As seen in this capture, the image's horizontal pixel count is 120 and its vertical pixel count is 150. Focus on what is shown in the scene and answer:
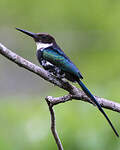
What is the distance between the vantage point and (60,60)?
246cm

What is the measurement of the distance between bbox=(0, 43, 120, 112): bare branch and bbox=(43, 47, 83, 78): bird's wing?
0.35 feet

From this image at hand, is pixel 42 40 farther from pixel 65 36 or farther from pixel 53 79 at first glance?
pixel 65 36

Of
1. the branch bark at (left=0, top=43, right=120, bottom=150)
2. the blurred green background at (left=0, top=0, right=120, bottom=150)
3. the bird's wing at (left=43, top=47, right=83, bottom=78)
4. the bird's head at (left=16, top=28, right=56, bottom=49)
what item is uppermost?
the blurred green background at (left=0, top=0, right=120, bottom=150)

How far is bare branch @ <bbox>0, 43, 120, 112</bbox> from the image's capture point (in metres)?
2.07

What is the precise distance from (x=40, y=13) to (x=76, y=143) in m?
3.41

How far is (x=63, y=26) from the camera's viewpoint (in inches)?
206

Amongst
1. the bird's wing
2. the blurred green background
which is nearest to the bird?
the bird's wing

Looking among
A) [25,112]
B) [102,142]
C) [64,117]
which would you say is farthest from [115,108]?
[25,112]

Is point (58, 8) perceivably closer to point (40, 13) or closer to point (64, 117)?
point (40, 13)

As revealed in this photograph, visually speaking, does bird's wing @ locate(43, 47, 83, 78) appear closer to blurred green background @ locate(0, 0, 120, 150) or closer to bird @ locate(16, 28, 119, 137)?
bird @ locate(16, 28, 119, 137)

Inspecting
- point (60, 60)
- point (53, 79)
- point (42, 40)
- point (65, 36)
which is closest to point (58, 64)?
point (60, 60)

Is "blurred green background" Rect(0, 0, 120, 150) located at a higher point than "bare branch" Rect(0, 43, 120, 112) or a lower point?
higher

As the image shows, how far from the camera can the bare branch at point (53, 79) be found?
6.79 ft

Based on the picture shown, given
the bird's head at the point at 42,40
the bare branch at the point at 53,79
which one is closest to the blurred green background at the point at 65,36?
the bird's head at the point at 42,40
